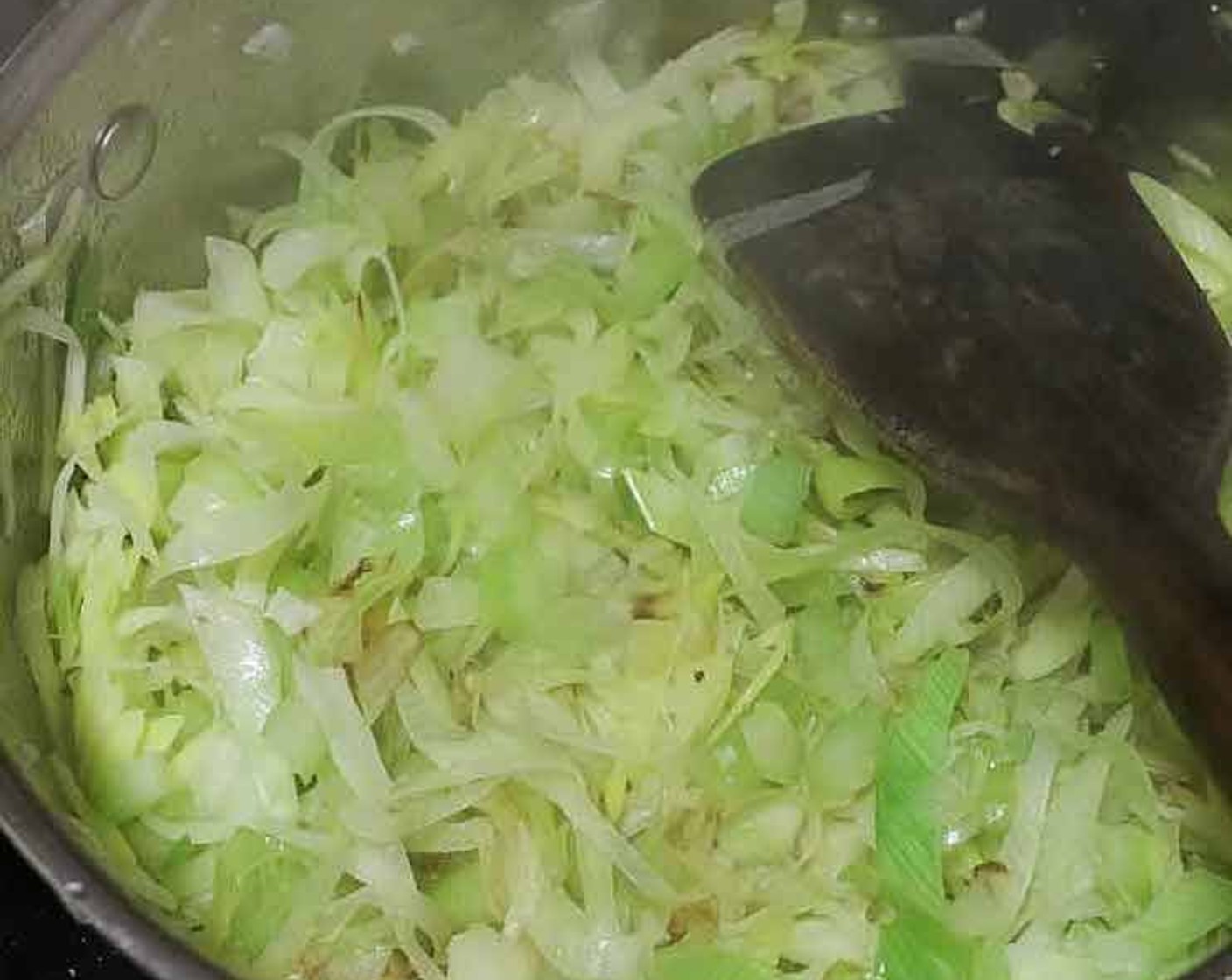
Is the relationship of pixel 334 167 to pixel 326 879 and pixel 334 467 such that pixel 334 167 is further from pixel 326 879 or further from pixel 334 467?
pixel 326 879

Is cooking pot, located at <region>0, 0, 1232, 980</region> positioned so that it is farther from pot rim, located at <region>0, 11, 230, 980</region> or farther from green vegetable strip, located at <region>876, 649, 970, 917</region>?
green vegetable strip, located at <region>876, 649, 970, 917</region>

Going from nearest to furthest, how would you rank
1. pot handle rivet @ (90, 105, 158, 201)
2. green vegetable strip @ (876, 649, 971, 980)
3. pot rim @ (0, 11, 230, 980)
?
1. pot rim @ (0, 11, 230, 980)
2. green vegetable strip @ (876, 649, 971, 980)
3. pot handle rivet @ (90, 105, 158, 201)

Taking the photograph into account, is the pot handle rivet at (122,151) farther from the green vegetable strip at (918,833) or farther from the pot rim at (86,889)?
the green vegetable strip at (918,833)

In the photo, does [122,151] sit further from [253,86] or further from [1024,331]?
[1024,331]

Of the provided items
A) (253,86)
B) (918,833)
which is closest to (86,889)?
(918,833)

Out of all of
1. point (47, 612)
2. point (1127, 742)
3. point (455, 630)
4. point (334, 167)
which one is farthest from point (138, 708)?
point (1127, 742)

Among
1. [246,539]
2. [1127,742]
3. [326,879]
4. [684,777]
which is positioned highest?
[246,539]

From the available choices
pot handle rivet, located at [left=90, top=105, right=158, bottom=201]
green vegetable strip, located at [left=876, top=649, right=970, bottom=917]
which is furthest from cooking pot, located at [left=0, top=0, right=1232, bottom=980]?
green vegetable strip, located at [left=876, top=649, right=970, bottom=917]
